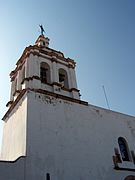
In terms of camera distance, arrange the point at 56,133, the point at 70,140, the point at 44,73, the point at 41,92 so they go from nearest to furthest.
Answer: the point at 56,133 < the point at 70,140 < the point at 41,92 < the point at 44,73

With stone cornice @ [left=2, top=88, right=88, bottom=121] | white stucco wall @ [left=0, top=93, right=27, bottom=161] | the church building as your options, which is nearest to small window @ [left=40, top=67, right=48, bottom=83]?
the church building

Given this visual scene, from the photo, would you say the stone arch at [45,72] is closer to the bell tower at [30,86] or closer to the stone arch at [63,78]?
the bell tower at [30,86]

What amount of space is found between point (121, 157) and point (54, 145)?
14.8 feet

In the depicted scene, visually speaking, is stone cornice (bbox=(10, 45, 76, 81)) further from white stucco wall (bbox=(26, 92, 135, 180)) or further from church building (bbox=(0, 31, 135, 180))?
white stucco wall (bbox=(26, 92, 135, 180))

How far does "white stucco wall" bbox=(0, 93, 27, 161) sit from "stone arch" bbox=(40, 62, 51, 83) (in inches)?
113

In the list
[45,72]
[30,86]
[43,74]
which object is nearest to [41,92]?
[30,86]

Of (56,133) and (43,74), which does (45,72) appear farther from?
(56,133)

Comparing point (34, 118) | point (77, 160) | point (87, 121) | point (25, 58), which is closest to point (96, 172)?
point (77, 160)

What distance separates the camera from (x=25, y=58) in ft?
51.7

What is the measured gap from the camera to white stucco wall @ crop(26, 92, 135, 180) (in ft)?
34.2

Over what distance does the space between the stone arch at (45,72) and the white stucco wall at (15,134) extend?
2.87 metres

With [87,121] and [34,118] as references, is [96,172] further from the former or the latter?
[34,118]

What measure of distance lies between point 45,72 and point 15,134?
17.4 ft

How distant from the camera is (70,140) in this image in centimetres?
1188
